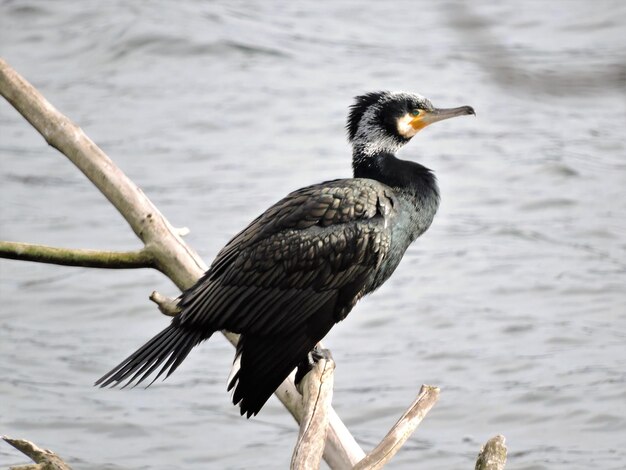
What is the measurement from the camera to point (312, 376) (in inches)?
153

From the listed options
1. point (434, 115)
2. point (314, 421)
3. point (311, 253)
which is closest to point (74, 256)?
point (311, 253)

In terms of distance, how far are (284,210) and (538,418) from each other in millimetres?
3981

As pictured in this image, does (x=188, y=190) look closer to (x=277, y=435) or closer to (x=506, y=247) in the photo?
(x=506, y=247)

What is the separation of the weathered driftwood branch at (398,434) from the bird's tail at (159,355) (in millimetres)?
955

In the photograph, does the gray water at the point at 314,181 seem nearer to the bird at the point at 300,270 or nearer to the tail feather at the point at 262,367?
the bird at the point at 300,270

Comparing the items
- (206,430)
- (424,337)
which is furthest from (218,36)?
(206,430)

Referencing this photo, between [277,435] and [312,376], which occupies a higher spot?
[312,376]

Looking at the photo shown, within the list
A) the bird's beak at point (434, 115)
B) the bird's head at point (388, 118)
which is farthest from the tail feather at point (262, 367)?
the bird's beak at point (434, 115)

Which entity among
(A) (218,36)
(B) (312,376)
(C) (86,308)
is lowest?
(C) (86,308)

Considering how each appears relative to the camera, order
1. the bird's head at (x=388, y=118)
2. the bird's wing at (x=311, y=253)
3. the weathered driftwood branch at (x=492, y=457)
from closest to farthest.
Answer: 1. the weathered driftwood branch at (x=492, y=457)
2. the bird's wing at (x=311, y=253)
3. the bird's head at (x=388, y=118)

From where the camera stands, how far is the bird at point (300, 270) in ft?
13.5

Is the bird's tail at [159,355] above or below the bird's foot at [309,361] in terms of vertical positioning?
above

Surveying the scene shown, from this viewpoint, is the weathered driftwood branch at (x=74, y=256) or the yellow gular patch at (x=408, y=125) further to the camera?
the yellow gular patch at (x=408, y=125)

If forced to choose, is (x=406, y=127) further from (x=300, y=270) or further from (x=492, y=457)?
(x=492, y=457)
